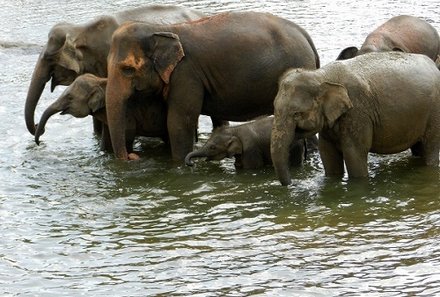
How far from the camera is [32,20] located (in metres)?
21.8

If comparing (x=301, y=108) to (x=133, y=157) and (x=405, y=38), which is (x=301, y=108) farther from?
(x=405, y=38)

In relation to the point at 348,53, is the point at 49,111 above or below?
below

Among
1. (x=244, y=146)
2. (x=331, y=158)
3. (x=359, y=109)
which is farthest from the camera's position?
(x=244, y=146)

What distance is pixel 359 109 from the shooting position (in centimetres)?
1005

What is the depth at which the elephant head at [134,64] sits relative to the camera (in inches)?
444

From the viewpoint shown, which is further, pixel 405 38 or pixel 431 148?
pixel 405 38

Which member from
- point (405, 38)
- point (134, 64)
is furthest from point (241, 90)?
point (405, 38)

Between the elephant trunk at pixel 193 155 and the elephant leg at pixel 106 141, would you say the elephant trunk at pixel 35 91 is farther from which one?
the elephant trunk at pixel 193 155

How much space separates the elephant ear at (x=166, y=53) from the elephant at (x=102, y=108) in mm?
492

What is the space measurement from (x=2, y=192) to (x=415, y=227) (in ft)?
13.2

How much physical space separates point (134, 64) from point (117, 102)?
0.41 m

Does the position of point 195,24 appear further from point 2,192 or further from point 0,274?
point 0,274

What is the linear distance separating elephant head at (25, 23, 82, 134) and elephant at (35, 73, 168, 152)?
0.52 metres

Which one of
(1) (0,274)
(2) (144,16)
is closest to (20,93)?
(2) (144,16)
